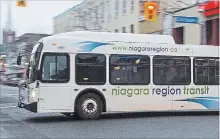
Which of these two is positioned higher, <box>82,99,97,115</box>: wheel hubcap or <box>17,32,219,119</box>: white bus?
<box>17,32,219,119</box>: white bus

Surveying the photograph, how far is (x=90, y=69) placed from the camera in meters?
16.1

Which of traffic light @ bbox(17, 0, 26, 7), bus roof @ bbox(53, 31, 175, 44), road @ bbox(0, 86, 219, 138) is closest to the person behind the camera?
road @ bbox(0, 86, 219, 138)

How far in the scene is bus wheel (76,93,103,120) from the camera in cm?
1596

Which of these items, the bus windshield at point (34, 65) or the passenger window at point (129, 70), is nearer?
the bus windshield at point (34, 65)

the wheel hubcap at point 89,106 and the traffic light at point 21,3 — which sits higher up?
the traffic light at point 21,3

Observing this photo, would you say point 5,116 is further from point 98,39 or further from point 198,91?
point 198,91

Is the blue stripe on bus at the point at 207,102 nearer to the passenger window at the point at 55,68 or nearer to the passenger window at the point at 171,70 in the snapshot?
the passenger window at the point at 171,70

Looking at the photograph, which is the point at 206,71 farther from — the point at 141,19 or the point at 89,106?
the point at 141,19

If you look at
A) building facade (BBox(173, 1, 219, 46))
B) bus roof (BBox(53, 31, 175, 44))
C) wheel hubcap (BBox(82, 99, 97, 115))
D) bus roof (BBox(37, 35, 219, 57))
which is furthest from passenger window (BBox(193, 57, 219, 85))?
building facade (BBox(173, 1, 219, 46))

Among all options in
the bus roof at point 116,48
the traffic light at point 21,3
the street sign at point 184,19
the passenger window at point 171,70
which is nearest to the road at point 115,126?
the passenger window at point 171,70

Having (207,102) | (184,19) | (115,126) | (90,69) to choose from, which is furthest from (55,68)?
(184,19)

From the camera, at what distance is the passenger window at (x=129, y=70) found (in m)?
16.5

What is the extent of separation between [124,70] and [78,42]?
6.06 ft

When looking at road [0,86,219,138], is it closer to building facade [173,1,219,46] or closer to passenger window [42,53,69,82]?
passenger window [42,53,69,82]
